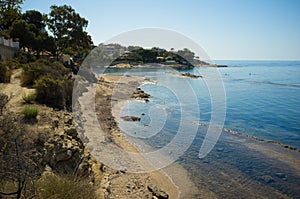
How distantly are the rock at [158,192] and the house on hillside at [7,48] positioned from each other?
16631 mm

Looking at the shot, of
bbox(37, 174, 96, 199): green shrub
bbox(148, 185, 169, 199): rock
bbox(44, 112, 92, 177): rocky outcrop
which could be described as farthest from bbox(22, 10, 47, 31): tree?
bbox(37, 174, 96, 199): green shrub

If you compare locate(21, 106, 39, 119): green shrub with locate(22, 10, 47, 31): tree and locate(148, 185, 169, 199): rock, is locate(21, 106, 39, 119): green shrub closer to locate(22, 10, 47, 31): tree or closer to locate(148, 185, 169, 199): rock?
locate(148, 185, 169, 199): rock

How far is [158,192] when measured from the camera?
8.23 metres

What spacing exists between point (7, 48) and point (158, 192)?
19291 millimetres

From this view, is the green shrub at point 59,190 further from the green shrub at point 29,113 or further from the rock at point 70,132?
the green shrub at point 29,113

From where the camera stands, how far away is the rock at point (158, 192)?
807cm

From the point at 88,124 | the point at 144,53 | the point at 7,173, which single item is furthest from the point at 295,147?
the point at 144,53

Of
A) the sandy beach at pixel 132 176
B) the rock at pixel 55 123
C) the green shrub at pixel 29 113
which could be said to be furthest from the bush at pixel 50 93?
the green shrub at pixel 29 113

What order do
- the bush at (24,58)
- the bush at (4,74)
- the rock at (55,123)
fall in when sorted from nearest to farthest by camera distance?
1. the rock at (55,123)
2. the bush at (4,74)
3. the bush at (24,58)

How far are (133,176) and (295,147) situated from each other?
10.7 metres

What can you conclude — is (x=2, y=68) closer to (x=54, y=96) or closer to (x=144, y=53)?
(x=54, y=96)

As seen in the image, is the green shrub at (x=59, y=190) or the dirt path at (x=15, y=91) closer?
the green shrub at (x=59, y=190)

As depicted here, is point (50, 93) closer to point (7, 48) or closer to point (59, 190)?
point (59, 190)

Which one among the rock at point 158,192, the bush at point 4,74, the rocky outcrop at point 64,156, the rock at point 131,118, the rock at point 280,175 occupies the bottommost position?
the rock at point 158,192
